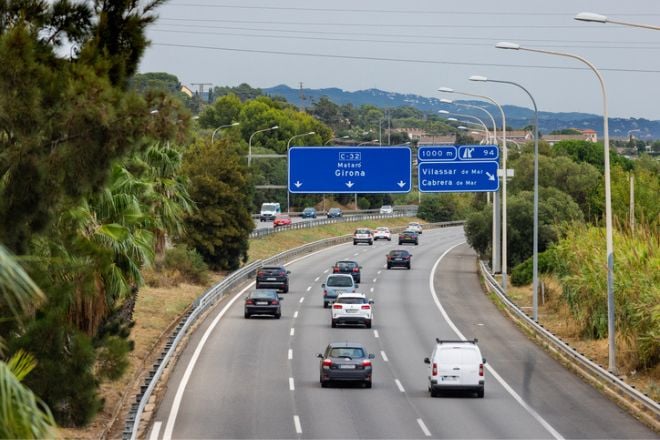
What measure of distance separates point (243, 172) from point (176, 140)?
2022 inches

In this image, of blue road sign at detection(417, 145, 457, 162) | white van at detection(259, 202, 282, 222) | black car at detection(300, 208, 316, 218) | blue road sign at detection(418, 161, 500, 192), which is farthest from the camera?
black car at detection(300, 208, 316, 218)

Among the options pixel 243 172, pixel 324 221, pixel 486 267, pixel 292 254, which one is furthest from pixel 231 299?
pixel 324 221

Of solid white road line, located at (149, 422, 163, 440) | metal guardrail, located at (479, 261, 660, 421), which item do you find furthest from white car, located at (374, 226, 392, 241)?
solid white road line, located at (149, 422, 163, 440)

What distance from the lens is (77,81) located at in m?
20.1

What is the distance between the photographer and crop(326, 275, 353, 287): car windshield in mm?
59844

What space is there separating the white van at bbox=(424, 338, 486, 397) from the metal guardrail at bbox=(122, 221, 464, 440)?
7550mm

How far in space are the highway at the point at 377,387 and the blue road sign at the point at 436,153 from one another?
6988 millimetres

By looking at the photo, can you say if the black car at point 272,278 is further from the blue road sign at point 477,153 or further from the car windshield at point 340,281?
the blue road sign at point 477,153

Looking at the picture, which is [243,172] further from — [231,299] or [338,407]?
[338,407]

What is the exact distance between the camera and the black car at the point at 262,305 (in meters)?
53.9

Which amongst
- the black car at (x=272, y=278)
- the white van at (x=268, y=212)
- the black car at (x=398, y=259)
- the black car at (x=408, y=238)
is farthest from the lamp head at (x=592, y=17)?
the white van at (x=268, y=212)

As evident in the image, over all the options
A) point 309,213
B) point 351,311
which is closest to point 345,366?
point 351,311

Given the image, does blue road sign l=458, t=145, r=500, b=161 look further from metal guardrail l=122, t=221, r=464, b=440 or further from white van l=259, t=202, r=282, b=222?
white van l=259, t=202, r=282, b=222

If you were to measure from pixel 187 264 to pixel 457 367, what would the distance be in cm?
3330
